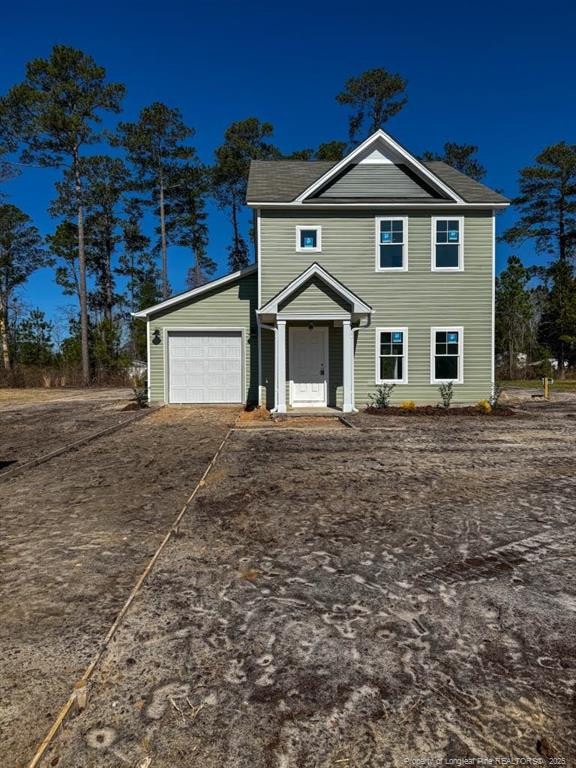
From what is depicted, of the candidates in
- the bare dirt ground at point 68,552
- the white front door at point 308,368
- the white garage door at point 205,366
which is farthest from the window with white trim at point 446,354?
the bare dirt ground at point 68,552

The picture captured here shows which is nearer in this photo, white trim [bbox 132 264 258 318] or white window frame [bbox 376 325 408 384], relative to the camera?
white window frame [bbox 376 325 408 384]

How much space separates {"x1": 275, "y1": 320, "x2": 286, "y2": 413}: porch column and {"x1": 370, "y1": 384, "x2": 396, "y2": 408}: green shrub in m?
2.78

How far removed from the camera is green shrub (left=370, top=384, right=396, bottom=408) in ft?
43.9

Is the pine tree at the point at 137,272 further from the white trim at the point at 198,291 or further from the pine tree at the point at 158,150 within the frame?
the white trim at the point at 198,291

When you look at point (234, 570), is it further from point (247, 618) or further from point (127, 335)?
point (127, 335)

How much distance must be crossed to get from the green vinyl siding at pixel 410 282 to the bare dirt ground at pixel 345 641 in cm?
907

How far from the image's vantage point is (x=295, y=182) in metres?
14.7

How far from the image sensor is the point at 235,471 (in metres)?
6.16

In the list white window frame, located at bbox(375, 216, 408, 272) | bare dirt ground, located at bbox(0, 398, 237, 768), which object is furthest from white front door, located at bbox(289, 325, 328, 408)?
bare dirt ground, located at bbox(0, 398, 237, 768)

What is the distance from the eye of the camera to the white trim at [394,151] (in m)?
13.3

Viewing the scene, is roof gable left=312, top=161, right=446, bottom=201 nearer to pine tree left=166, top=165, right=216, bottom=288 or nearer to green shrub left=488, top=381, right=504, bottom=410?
green shrub left=488, top=381, right=504, bottom=410

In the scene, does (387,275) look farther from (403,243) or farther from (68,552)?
(68,552)

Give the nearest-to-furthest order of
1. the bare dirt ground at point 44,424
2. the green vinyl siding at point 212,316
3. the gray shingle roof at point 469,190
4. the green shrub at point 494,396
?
the bare dirt ground at point 44,424 → the green shrub at point 494,396 → the gray shingle roof at point 469,190 → the green vinyl siding at point 212,316

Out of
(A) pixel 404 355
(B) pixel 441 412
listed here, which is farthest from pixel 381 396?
(B) pixel 441 412
